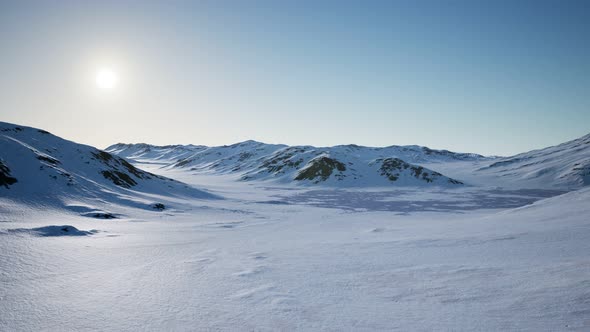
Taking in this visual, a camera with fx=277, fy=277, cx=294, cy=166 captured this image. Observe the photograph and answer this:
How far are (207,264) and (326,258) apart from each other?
14.5 ft

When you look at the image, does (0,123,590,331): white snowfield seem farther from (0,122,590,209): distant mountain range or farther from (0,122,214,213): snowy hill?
(0,122,590,209): distant mountain range

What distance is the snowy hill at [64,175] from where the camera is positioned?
27.1 meters

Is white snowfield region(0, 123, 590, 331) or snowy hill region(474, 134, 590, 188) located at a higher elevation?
snowy hill region(474, 134, 590, 188)

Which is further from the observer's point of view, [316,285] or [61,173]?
[61,173]

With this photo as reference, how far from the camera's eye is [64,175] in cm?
3262

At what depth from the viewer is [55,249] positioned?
12.0m

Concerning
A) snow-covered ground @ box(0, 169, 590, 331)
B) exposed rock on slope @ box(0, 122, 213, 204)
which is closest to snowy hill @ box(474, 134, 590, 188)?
snow-covered ground @ box(0, 169, 590, 331)

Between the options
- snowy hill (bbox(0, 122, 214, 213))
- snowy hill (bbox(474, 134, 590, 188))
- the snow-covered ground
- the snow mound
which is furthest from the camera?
snowy hill (bbox(474, 134, 590, 188))

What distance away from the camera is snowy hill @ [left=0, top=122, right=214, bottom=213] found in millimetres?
27141

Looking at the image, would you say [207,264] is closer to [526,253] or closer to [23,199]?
[526,253]

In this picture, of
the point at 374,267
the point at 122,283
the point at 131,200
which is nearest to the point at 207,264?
the point at 122,283

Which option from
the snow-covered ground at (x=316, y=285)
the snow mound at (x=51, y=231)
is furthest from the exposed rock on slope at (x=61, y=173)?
the snow-covered ground at (x=316, y=285)

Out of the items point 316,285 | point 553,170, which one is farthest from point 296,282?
point 553,170

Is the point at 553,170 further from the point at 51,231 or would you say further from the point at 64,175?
the point at 64,175
